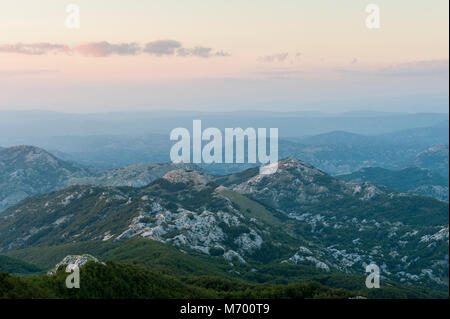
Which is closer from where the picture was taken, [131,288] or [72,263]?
[131,288]

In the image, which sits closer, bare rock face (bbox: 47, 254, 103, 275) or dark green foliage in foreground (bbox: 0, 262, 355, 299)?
dark green foliage in foreground (bbox: 0, 262, 355, 299)

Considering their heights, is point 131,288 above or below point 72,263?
below

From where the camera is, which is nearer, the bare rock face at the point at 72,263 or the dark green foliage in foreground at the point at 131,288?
the dark green foliage in foreground at the point at 131,288

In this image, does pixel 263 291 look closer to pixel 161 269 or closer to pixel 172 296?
pixel 172 296
